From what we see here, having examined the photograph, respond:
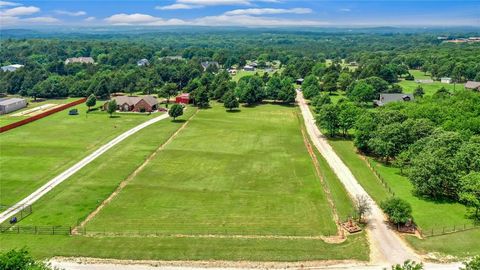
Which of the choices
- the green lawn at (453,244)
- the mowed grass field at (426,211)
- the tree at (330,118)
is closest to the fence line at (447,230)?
the mowed grass field at (426,211)

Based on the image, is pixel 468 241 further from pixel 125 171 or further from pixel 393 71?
pixel 393 71

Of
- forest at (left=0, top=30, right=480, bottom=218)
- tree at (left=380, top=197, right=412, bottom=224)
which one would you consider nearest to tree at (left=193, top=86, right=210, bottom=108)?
forest at (left=0, top=30, right=480, bottom=218)

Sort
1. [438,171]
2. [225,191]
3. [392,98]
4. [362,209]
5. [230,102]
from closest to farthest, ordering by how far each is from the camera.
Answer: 1. [362,209]
2. [438,171]
3. [225,191]
4. [230,102]
5. [392,98]

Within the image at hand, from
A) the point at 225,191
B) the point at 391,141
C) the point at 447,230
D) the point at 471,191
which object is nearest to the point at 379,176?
the point at 391,141

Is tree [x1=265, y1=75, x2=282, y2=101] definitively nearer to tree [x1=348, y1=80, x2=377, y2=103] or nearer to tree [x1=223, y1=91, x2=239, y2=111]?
tree [x1=223, y1=91, x2=239, y2=111]

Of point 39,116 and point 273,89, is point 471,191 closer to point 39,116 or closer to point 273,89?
point 273,89

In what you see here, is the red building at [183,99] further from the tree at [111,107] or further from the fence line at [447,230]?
the fence line at [447,230]
